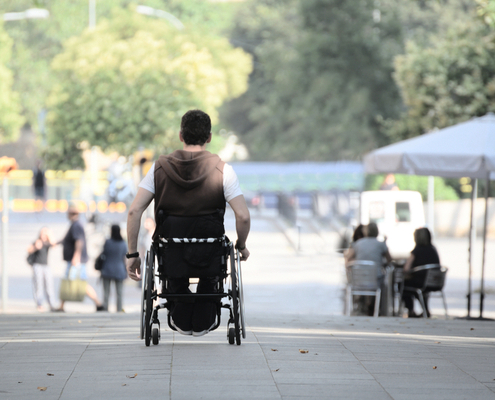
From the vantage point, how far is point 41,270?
13.8m

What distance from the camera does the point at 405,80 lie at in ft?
96.0

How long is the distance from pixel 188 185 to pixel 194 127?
1.43 feet

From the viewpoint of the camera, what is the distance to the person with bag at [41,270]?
13.8 meters

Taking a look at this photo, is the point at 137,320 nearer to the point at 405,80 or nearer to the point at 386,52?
the point at 405,80

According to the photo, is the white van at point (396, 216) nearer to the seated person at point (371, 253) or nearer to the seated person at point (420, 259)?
the seated person at point (371, 253)

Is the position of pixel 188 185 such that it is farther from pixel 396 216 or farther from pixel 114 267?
pixel 396 216

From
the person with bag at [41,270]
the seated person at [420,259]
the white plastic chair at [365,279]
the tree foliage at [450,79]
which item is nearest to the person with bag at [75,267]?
the person with bag at [41,270]

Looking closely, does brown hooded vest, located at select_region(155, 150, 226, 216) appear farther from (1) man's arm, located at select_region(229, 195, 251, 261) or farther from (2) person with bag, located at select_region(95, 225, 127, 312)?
(2) person with bag, located at select_region(95, 225, 127, 312)

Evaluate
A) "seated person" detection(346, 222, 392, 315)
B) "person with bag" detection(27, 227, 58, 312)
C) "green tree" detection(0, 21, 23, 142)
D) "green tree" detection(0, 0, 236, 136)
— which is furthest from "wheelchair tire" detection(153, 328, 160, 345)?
"green tree" detection(0, 0, 236, 136)

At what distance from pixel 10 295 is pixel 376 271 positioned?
25.4 ft

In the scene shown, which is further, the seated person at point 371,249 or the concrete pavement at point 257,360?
the seated person at point 371,249

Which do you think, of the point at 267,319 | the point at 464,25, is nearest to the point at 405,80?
the point at 464,25

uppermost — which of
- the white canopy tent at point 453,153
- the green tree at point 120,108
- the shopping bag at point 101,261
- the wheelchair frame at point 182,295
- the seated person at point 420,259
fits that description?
the green tree at point 120,108

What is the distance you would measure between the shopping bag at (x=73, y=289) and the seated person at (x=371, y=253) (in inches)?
165
